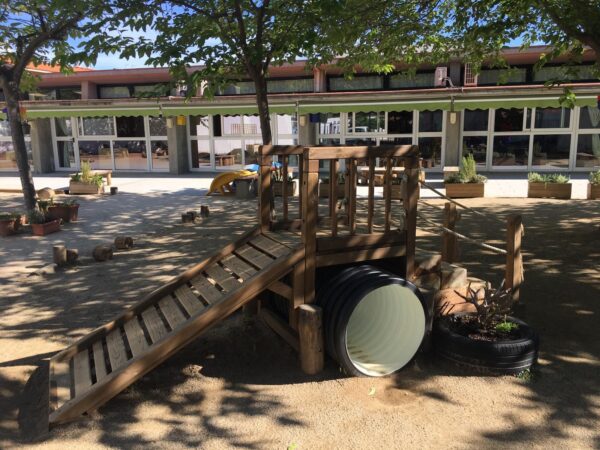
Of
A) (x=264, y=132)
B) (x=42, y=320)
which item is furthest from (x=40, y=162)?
(x=42, y=320)

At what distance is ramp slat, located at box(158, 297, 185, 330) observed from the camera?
407 centimetres

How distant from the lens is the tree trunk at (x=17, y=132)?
989cm

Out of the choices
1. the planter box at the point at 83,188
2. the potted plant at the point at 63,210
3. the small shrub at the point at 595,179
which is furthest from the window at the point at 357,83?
the potted plant at the point at 63,210

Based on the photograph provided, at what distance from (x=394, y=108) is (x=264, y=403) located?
14.9 meters

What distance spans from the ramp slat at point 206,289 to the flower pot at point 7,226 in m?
6.35

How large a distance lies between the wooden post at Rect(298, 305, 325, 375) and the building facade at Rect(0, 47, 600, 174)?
1384 cm

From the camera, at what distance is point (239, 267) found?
4512 mm

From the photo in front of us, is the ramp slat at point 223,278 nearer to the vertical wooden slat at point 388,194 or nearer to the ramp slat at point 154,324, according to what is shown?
the ramp slat at point 154,324

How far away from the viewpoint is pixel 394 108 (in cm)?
1719

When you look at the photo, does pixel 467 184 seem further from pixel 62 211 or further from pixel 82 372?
pixel 82 372

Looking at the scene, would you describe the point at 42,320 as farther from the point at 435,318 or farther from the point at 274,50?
the point at 274,50

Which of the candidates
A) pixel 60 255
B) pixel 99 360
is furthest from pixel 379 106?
pixel 99 360

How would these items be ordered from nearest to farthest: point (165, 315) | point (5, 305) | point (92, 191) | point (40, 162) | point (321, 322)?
point (321, 322)
point (165, 315)
point (5, 305)
point (92, 191)
point (40, 162)

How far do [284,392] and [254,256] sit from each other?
1.29 metres
